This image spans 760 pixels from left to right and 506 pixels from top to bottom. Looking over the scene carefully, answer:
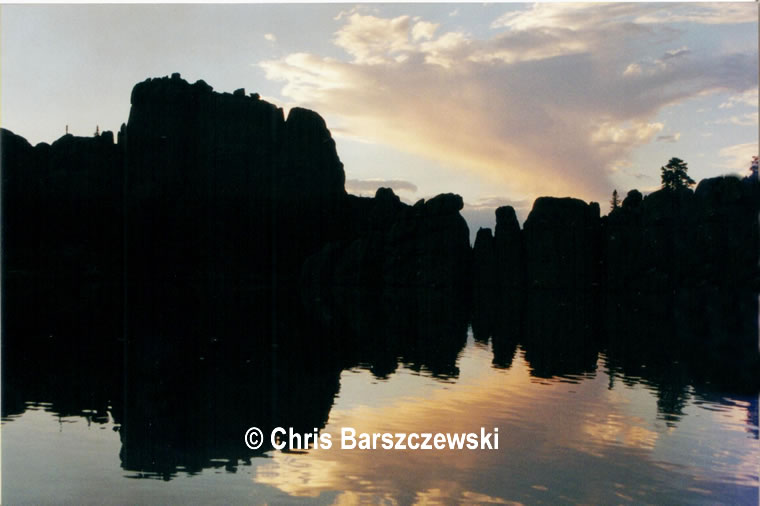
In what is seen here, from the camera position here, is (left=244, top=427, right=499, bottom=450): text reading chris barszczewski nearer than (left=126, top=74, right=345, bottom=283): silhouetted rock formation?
Yes

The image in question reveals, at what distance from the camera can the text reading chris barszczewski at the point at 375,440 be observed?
50.7 ft

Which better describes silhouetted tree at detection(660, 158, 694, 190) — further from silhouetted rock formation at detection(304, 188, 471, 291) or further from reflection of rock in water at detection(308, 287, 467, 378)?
reflection of rock in water at detection(308, 287, 467, 378)

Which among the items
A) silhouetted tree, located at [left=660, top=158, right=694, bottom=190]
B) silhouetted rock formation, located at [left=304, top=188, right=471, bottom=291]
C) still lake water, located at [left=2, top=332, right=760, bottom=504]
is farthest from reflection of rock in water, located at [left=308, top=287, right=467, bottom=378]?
silhouetted tree, located at [left=660, top=158, right=694, bottom=190]

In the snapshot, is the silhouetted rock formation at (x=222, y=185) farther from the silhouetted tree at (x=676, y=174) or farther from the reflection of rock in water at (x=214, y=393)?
the reflection of rock in water at (x=214, y=393)

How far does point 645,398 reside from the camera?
21.7 m

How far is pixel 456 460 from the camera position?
47.2ft

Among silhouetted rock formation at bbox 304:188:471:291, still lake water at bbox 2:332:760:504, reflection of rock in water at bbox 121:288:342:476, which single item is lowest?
still lake water at bbox 2:332:760:504

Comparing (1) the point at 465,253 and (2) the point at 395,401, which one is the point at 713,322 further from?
(1) the point at 465,253

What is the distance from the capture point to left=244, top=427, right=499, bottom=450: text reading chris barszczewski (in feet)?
50.7

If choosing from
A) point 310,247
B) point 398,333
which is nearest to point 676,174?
point 310,247

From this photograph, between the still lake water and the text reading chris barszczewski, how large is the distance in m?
0.33

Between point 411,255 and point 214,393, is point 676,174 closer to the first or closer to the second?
point 411,255

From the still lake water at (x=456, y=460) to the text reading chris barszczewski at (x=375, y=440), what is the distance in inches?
13.0

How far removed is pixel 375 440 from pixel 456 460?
2.41 m
